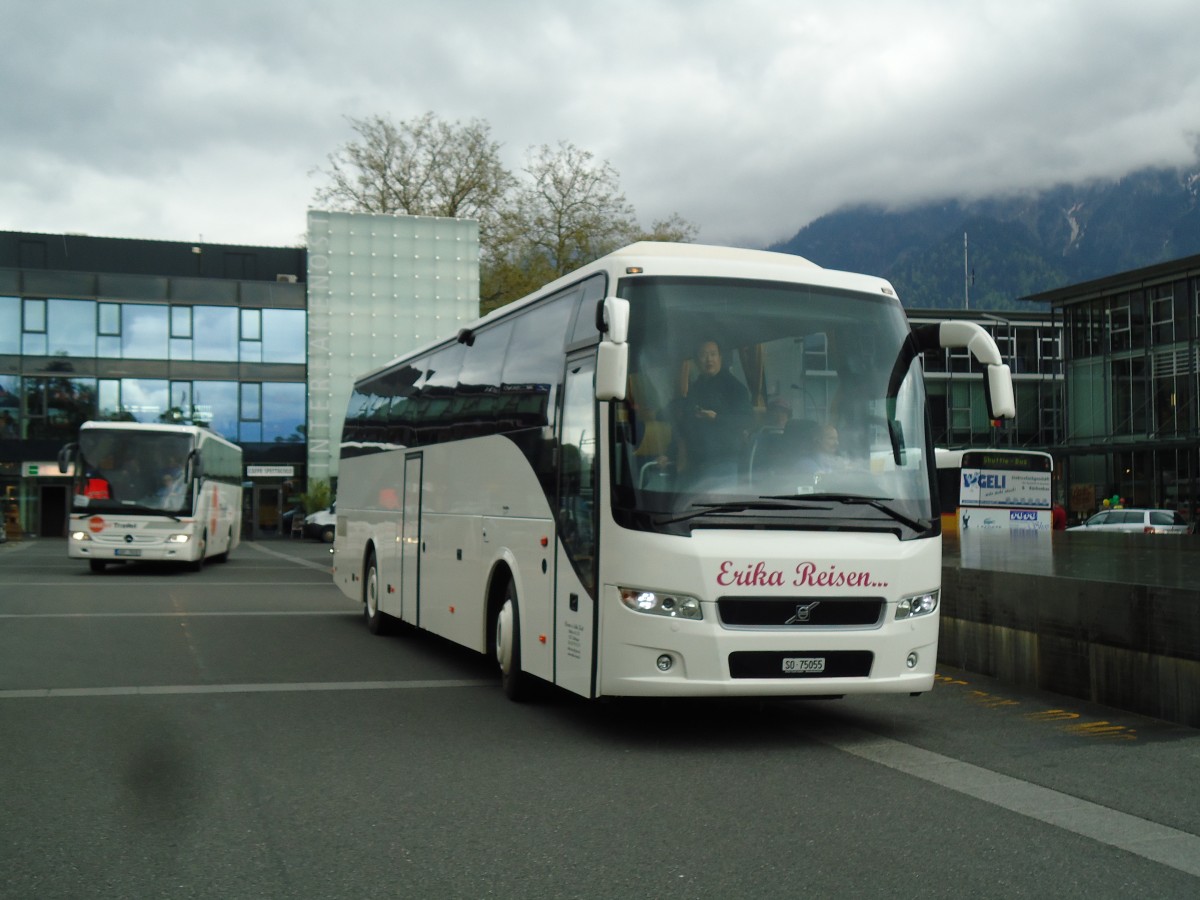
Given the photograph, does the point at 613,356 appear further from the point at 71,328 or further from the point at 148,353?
the point at 71,328

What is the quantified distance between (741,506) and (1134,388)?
49.2 meters

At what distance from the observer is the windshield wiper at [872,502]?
28.3 feet

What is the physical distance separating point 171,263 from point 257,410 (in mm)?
8095

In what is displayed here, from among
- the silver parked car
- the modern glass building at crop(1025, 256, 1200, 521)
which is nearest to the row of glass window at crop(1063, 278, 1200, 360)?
the modern glass building at crop(1025, 256, 1200, 521)

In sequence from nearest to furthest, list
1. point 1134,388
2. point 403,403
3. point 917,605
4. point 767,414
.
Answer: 1. point 767,414
2. point 917,605
3. point 403,403
4. point 1134,388

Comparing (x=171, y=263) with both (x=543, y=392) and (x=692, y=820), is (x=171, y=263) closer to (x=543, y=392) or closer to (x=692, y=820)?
(x=543, y=392)

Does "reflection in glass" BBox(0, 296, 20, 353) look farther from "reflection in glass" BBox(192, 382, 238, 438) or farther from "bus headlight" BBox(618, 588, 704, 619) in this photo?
"bus headlight" BBox(618, 588, 704, 619)

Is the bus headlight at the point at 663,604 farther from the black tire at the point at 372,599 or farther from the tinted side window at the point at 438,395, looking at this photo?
the black tire at the point at 372,599

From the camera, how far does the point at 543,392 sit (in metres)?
10.1

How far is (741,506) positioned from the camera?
333 inches

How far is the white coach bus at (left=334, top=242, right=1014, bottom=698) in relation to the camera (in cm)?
836

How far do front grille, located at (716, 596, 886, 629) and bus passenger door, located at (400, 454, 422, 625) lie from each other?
628cm

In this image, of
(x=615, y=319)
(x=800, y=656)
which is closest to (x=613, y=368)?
(x=615, y=319)

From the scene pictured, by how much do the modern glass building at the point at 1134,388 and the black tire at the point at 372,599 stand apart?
38.4m
